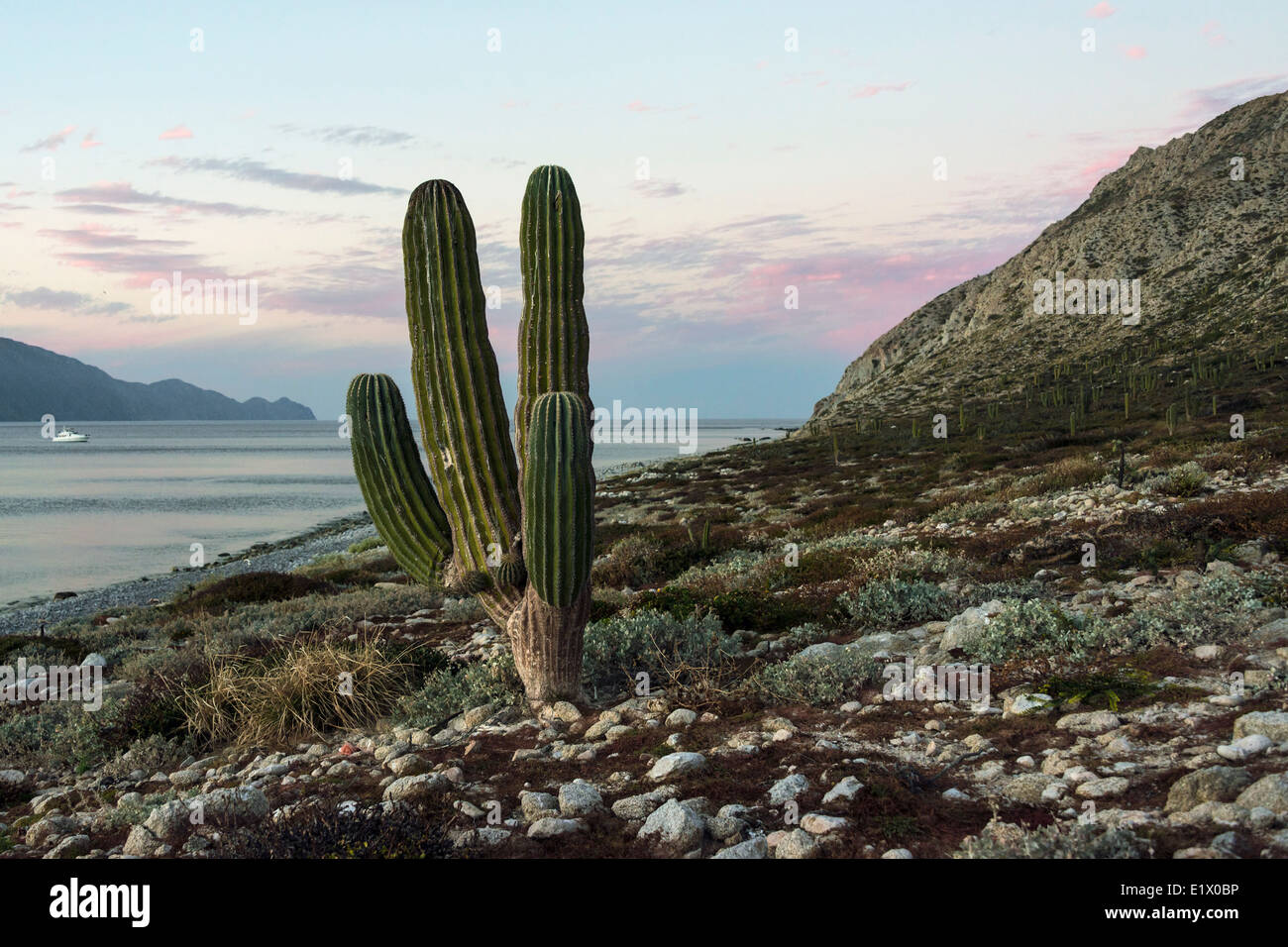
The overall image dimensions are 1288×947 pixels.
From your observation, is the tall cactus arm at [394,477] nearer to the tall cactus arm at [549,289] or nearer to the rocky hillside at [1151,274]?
the tall cactus arm at [549,289]

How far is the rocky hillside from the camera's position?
215 ft

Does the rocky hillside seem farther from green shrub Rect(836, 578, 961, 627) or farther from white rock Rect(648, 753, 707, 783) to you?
white rock Rect(648, 753, 707, 783)

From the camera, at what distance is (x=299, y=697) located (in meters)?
8.64

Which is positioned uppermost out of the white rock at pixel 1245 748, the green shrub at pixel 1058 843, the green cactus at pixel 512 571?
the green cactus at pixel 512 571

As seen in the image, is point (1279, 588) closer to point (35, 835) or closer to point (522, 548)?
point (522, 548)

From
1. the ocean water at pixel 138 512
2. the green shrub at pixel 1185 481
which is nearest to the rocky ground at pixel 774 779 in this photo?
the green shrub at pixel 1185 481

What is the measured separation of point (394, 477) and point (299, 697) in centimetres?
249

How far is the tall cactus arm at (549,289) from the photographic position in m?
8.22

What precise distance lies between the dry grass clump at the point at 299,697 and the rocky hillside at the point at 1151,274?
59921 millimetres

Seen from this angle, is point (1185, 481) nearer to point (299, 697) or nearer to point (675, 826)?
point (675, 826)

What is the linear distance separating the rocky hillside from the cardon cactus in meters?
59.8

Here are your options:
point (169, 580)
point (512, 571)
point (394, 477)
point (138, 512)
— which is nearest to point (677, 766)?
point (512, 571)

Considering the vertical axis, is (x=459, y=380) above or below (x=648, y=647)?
above
